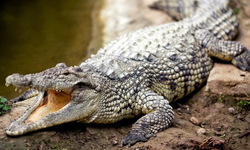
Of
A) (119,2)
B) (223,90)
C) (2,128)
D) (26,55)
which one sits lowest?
(223,90)

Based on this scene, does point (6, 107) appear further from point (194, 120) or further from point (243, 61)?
point (243, 61)

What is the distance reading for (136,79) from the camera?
3998mm

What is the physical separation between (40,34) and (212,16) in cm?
375

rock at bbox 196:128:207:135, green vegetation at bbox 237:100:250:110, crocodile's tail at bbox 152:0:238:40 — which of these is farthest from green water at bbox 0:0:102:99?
green vegetation at bbox 237:100:250:110

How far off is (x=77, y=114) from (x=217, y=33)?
3205mm

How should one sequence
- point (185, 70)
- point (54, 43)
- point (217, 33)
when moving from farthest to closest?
point (54, 43), point (217, 33), point (185, 70)

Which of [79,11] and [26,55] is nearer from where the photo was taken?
[26,55]

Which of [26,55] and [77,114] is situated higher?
[26,55]

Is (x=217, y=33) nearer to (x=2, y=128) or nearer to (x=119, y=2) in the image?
(x=119, y=2)

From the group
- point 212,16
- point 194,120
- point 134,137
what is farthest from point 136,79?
point 212,16

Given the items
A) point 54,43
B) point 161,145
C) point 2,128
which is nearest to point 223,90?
point 161,145

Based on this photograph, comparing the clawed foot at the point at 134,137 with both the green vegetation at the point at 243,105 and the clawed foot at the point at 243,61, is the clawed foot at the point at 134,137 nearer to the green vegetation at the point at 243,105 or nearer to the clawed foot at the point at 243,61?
the green vegetation at the point at 243,105

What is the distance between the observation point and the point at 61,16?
782 cm

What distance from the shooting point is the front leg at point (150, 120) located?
137 inches
